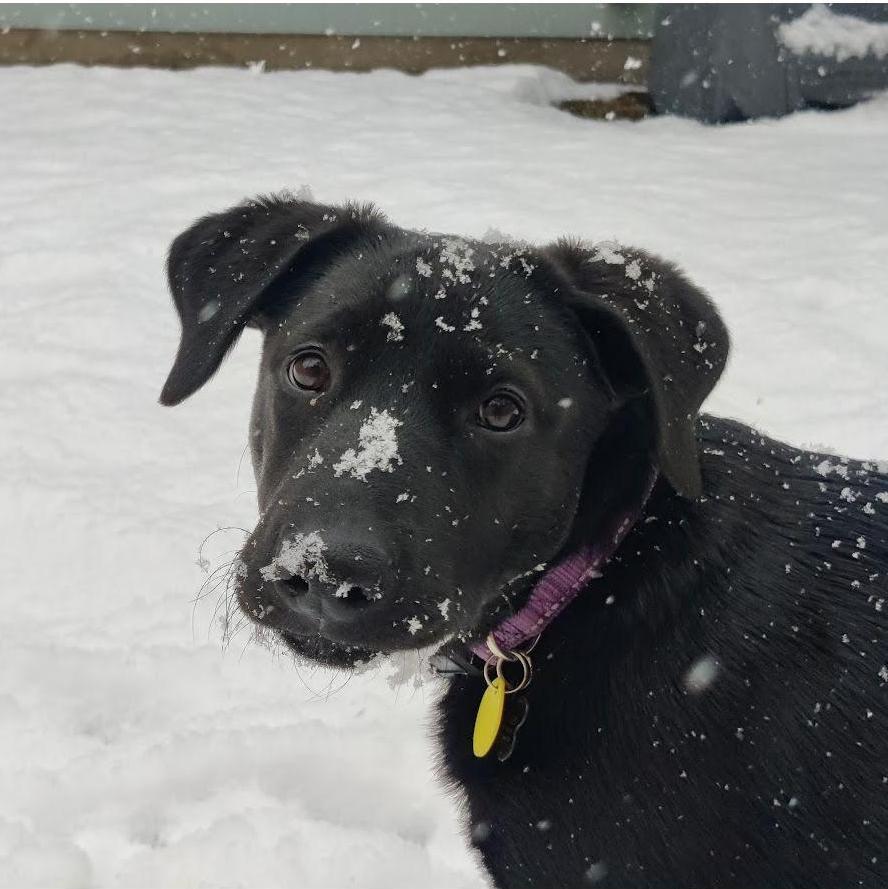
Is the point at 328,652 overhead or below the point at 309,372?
below

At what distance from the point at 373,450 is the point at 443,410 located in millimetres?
176

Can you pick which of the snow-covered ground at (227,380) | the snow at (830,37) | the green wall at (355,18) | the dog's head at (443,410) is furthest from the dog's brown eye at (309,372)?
the green wall at (355,18)

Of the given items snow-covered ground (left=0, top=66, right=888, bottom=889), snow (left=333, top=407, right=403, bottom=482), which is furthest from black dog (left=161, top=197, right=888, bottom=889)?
snow-covered ground (left=0, top=66, right=888, bottom=889)

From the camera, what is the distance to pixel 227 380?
4504 mm

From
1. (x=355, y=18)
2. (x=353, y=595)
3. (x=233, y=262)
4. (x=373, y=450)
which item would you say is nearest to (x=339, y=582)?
(x=353, y=595)

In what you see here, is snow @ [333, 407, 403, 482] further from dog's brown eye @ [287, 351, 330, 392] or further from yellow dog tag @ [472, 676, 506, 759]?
yellow dog tag @ [472, 676, 506, 759]

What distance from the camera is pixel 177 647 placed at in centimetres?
313

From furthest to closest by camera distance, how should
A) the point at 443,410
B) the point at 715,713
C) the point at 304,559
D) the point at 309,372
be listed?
the point at 309,372 < the point at 443,410 < the point at 715,713 < the point at 304,559

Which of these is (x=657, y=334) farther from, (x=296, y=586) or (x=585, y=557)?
(x=296, y=586)

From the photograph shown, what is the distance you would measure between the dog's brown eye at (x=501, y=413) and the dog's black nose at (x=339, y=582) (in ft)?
1.33

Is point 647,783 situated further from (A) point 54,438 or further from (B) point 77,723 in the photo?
(A) point 54,438

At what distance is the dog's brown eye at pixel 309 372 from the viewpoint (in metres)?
2.09

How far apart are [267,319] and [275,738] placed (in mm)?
1253

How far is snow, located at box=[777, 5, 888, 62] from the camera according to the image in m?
7.43
